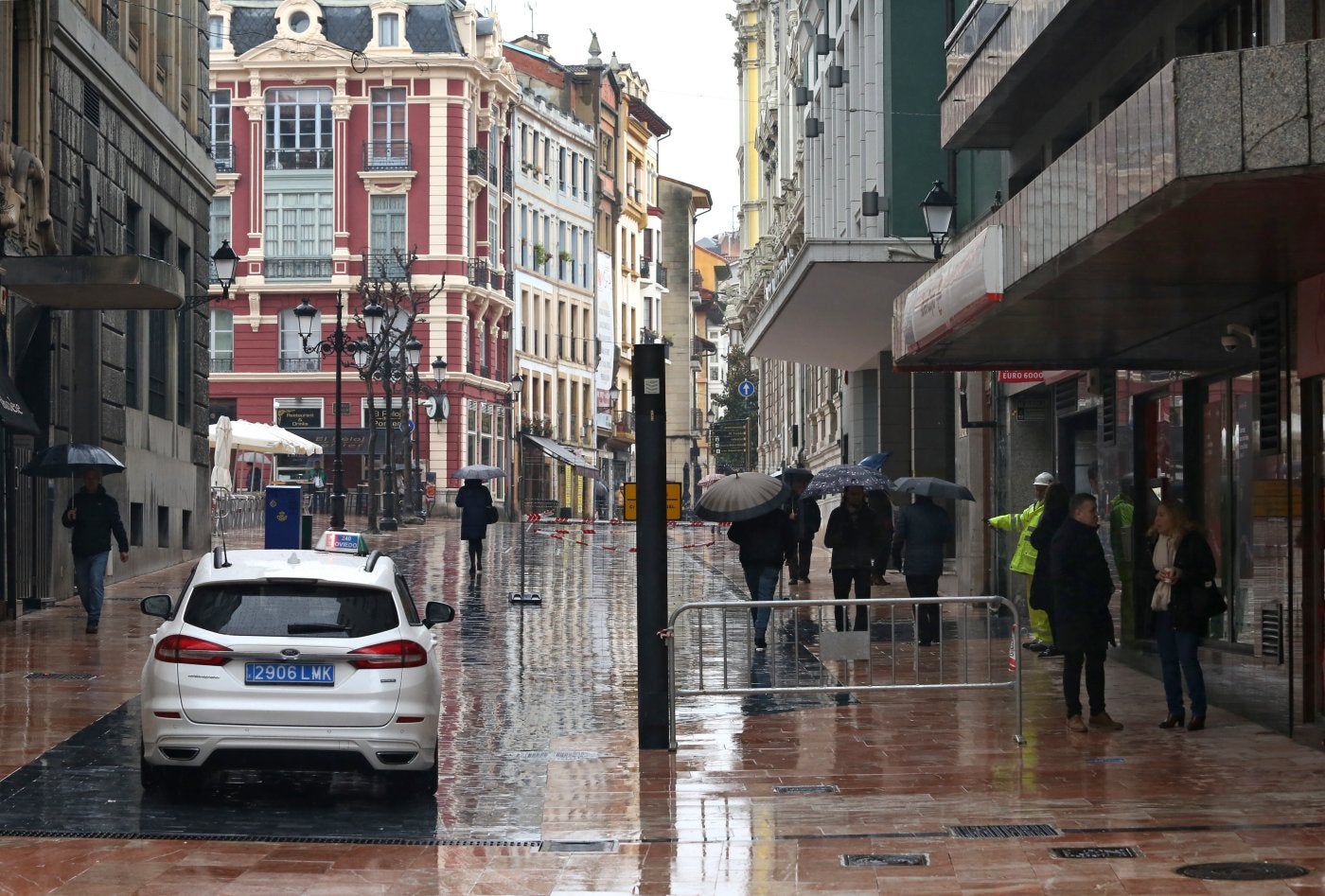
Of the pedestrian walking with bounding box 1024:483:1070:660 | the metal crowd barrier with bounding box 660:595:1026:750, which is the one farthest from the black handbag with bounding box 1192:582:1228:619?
the pedestrian walking with bounding box 1024:483:1070:660

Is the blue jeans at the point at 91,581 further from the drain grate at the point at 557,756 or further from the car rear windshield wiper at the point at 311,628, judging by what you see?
the car rear windshield wiper at the point at 311,628

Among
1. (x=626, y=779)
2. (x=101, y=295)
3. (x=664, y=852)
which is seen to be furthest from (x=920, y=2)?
(x=664, y=852)

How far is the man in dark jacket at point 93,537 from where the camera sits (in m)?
20.2

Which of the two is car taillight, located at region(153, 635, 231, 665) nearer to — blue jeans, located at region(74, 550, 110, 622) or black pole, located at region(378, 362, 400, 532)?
blue jeans, located at region(74, 550, 110, 622)

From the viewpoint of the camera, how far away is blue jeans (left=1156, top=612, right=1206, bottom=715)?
1326 cm

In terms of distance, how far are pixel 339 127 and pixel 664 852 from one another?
66434mm

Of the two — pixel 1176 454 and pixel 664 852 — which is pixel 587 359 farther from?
pixel 664 852

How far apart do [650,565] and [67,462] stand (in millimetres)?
9962

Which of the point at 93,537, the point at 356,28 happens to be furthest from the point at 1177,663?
the point at 356,28

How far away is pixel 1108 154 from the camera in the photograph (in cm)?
1160

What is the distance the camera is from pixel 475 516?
Answer: 30531mm

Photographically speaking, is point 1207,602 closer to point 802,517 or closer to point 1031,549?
point 1031,549

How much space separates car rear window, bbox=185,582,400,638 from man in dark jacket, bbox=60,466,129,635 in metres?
9.97

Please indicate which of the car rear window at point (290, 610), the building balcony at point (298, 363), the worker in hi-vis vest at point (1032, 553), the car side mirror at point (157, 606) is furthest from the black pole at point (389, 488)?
the car rear window at point (290, 610)
